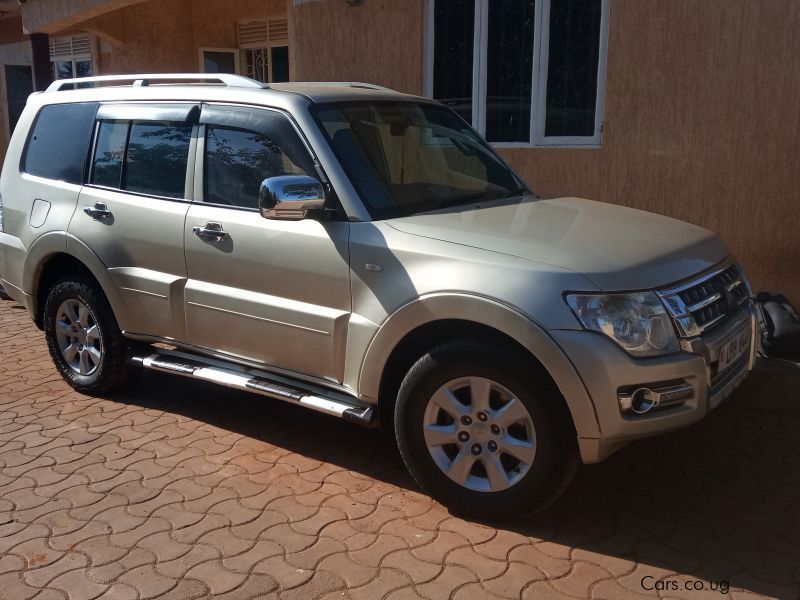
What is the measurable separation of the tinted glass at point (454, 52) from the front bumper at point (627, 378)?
16.8 feet

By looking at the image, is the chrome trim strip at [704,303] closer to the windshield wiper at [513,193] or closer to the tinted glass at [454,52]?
the windshield wiper at [513,193]

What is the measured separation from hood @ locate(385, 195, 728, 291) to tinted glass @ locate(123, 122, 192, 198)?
4.87 feet

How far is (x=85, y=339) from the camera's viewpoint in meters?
5.24

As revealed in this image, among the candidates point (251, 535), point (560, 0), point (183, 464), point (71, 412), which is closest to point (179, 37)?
point (560, 0)

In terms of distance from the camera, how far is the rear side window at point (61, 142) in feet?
16.9

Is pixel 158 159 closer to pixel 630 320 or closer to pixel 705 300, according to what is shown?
pixel 630 320

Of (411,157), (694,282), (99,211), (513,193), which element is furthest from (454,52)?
(694,282)

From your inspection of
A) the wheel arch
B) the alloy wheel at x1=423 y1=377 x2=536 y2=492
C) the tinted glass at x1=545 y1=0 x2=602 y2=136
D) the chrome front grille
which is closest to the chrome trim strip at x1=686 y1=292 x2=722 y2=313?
the chrome front grille

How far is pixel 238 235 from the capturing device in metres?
4.23

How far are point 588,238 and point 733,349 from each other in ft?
2.71

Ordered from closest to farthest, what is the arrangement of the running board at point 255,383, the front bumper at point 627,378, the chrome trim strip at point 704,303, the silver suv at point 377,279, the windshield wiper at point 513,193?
1. the front bumper at point 627,378
2. the silver suv at point 377,279
3. the chrome trim strip at point 704,303
4. the running board at point 255,383
5. the windshield wiper at point 513,193

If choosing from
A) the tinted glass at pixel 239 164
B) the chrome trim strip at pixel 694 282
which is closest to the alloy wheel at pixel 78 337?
the tinted glass at pixel 239 164

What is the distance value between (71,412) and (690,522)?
369 cm

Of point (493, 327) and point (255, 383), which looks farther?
point (255, 383)
